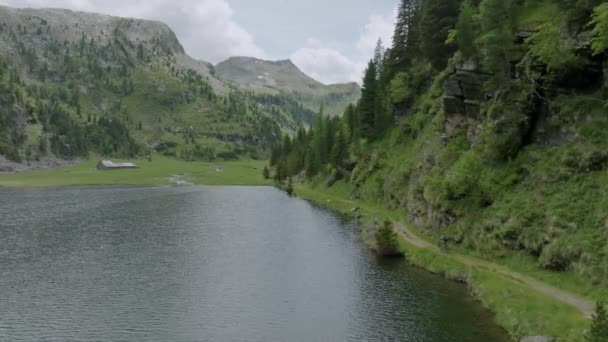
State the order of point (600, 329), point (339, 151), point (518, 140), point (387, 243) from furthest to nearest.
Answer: point (339, 151), point (387, 243), point (518, 140), point (600, 329)

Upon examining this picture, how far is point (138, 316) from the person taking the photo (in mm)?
44844

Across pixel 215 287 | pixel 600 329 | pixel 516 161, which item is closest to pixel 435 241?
pixel 516 161

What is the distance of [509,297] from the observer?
4450 cm

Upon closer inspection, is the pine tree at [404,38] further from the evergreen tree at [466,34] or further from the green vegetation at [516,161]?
the evergreen tree at [466,34]

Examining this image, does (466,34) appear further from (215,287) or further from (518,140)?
(215,287)

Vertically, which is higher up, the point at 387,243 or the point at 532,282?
the point at 532,282

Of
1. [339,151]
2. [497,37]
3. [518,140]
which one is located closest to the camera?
[518,140]

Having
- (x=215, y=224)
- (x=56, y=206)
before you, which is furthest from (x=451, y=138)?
(x=56, y=206)

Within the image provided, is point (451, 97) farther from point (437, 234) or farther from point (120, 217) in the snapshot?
point (120, 217)

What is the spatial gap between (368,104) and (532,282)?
87.2 meters

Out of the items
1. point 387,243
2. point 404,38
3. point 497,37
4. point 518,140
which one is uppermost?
point 404,38

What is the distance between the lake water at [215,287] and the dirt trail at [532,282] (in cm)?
500

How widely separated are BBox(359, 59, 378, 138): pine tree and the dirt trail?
59538 millimetres

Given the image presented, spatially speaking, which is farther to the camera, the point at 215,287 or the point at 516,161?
the point at 516,161
